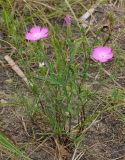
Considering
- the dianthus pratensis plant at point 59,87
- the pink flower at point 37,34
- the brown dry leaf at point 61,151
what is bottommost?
the brown dry leaf at point 61,151

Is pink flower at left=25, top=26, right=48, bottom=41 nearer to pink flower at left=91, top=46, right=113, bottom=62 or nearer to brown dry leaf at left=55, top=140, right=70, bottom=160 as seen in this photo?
pink flower at left=91, top=46, right=113, bottom=62

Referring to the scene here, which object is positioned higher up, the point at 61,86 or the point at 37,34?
the point at 37,34

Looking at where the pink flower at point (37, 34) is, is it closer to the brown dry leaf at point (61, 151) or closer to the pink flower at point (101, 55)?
the pink flower at point (101, 55)

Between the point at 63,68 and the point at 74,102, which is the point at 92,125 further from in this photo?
the point at 63,68

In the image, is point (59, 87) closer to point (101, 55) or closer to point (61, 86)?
point (61, 86)

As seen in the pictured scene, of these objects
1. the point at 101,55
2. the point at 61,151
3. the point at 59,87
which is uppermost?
the point at 101,55

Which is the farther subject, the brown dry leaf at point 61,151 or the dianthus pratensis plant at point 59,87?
the brown dry leaf at point 61,151

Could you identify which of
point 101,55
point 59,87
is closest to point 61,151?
point 59,87

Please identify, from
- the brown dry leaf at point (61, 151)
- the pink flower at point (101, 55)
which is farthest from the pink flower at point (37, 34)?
the brown dry leaf at point (61, 151)

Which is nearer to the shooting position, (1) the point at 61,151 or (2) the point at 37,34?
(2) the point at 37,34

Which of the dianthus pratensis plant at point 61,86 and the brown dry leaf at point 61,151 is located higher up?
the dianthus pratensis plant at point 61,86

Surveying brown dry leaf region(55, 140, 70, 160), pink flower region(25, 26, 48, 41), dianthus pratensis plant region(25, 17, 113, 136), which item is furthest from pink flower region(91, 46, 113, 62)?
brown dry leaf region(55, 140, 70, 160)

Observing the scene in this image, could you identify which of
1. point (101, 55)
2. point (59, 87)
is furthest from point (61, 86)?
point (101, 55)
